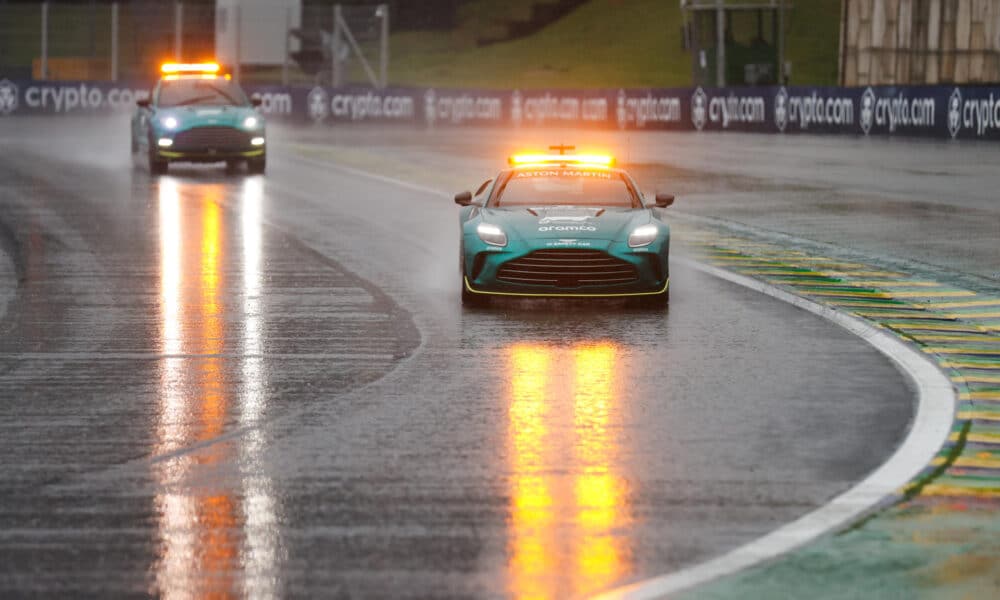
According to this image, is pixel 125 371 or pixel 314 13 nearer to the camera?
pixel 125 371

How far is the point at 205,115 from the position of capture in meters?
33.4

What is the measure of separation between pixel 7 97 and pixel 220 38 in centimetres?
762

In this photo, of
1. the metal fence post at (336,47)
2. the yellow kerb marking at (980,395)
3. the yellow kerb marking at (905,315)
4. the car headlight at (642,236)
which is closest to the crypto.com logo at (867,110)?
the metal fence post at (336,47)

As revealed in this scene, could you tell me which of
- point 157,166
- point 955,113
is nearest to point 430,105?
point 955,113

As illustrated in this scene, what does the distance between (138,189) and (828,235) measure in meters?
12.5

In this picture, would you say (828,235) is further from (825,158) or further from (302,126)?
(302,126)

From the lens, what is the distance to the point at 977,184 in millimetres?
30203

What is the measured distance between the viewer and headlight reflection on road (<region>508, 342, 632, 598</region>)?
693cm

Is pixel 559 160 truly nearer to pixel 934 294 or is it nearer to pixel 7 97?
pixel 934 294

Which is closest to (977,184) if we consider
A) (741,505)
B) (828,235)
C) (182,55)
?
(828,235)

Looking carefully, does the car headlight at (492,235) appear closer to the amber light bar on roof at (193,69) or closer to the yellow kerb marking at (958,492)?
the yellow kerb marking at (958,492)

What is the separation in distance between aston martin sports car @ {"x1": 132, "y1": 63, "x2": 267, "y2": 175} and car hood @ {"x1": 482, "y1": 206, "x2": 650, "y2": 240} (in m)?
18.2

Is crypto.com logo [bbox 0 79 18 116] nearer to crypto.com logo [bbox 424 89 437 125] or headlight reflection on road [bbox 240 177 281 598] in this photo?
crypto.com logo [bbox 424 89 437 125]

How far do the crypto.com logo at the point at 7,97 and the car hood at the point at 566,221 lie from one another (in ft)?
171
